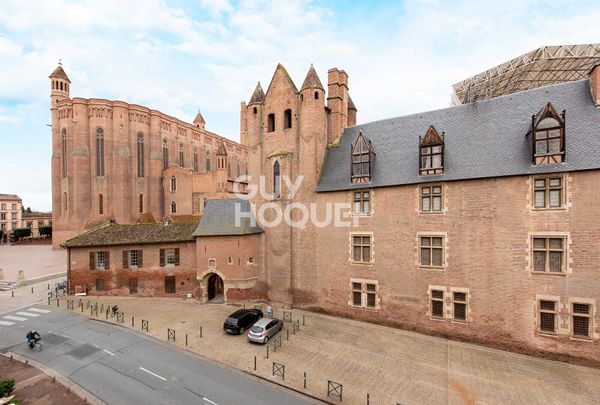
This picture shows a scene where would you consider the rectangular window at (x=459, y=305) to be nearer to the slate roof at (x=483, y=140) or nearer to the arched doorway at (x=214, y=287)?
the slate roof at (x=483, y=140)

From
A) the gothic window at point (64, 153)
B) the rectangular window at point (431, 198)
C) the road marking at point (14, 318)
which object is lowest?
the road marking at point (14, 318)

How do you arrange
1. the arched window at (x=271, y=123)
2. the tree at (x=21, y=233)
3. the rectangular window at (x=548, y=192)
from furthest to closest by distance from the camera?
the tree at (x=21, y=233)
the arched window at (x=271, y=123)
the rectangular window at (x=548, y=192)

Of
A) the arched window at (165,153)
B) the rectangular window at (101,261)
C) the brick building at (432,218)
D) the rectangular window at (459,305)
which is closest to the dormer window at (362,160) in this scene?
the brick building at (432,218)

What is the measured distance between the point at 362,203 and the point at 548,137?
12.3 metres

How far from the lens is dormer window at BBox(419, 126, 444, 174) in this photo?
1992 centimetres

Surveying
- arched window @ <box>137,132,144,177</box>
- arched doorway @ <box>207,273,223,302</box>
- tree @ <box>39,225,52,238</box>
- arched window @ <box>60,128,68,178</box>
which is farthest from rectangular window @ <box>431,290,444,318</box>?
tree @ <box>39,225,52,238</box>

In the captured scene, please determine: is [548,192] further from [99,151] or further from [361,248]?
[99,151]

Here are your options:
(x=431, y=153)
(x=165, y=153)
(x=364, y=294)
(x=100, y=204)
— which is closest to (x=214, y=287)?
(x=364, y=294)

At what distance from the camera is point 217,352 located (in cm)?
1772

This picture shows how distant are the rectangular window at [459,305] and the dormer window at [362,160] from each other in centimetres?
1036

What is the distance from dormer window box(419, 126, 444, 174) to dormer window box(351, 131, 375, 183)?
398cm

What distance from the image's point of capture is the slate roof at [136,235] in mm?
28531

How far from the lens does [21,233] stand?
80.0 meters

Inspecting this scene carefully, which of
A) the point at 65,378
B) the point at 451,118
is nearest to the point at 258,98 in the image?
the point at 451,118
